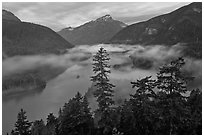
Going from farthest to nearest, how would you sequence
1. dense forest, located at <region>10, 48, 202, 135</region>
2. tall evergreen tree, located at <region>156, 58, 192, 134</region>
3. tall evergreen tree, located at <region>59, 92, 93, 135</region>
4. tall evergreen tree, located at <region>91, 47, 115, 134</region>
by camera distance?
tall evergreen tree, located at <region>59, 92, 93, 135</region>, tall evergreen tree, located at <region>91, 47, 115, 134</region>, dense forest, located at <region>10, 48, 202, 135</region>, tall evergreen tree, located at <region>156, 58, 192, 134</region>

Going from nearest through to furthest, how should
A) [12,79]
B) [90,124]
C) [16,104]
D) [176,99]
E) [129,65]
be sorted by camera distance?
[176,99] → [90,124] → [16,104] → [129,65] → [12,79]

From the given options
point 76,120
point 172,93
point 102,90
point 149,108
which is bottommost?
Result: point 76,120

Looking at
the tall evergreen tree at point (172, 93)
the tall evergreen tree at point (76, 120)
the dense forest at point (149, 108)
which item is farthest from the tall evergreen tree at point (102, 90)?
the tall evergreen tree at point (172, 93)

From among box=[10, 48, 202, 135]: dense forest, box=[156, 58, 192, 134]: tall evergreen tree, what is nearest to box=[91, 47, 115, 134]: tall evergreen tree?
box=[10, 48, 202, 135]: dense forest

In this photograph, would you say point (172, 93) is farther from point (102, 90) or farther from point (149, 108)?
point (102, 90)

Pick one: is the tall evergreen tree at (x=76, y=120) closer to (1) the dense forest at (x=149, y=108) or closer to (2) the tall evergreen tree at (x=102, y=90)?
(1) the dense forest at (x=149, y=108)

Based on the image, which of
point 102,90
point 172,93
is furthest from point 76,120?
point 172,93

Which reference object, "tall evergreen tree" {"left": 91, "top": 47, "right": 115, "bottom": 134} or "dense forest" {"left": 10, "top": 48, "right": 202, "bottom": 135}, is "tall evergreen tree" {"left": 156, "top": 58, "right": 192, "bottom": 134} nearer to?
"dense forest" {"left": 10, "top": 48, "right": 202, "bottom": 135}

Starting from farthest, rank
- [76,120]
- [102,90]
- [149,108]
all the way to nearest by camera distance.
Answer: [76,120] < [149,108] < [102,90]

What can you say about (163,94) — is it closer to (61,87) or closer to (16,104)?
(16,104)

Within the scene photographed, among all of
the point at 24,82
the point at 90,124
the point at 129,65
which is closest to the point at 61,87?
the point at 24,82

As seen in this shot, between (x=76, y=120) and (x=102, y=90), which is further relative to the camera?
(x=76, y=120)
